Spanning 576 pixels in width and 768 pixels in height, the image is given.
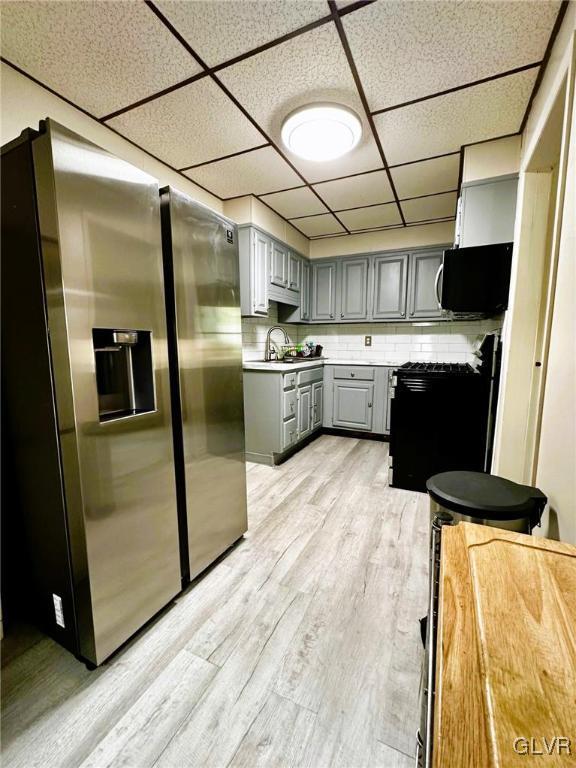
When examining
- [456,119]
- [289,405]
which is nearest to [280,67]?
[456,119]

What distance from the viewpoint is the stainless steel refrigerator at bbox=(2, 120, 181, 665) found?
38.5 inches

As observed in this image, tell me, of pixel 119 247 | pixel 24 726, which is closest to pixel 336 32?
pixel 119 247

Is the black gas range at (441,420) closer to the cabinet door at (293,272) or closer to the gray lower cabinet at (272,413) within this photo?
the gray lower cabinet at (272,413)

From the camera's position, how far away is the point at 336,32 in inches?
51.2

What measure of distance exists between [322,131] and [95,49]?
1.10 meters

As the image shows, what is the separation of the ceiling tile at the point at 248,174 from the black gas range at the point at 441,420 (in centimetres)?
176

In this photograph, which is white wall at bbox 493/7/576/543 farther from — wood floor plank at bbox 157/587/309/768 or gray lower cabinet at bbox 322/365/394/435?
gray lower cabinet at bbox 322/365/394/435

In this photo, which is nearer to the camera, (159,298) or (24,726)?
(24,726)

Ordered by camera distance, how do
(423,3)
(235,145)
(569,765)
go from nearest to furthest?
1. (569,765)
2. (423,3)
3. (235,145)

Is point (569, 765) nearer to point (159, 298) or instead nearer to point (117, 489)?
point (117, 489)

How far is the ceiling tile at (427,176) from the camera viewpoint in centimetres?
228

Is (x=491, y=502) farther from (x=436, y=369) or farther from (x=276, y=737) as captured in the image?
(x=436, y=369)

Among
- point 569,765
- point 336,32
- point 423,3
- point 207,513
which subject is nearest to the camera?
point 569,765

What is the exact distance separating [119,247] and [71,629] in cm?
135
